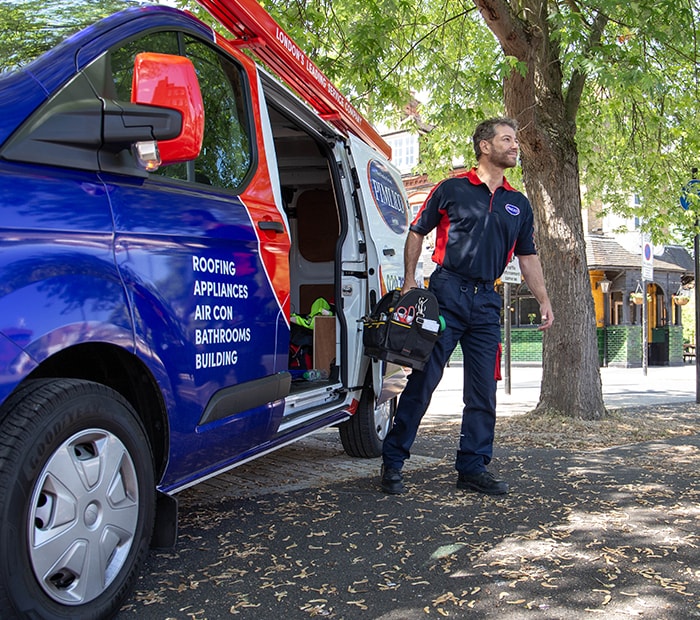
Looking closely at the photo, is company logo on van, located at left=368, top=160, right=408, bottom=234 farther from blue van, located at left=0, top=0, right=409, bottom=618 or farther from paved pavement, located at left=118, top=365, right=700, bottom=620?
paved pavement, located at left=118, top=365, right=700, bottom=620

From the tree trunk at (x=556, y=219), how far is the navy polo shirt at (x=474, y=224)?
337cm

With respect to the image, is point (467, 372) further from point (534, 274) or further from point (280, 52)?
point (280, 52)

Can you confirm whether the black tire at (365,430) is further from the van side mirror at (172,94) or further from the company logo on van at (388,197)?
the van side mirror at (172,94)

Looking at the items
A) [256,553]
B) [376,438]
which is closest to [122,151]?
[256,553]

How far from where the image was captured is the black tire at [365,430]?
5.43 m

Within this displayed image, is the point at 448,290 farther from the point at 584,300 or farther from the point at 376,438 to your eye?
the point at 584,300

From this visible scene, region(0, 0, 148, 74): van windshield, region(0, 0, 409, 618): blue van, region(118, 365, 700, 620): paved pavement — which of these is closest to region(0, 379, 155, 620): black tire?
region(0, 0, 409, 618): blue van

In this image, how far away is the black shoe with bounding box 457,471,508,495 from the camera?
436 cm

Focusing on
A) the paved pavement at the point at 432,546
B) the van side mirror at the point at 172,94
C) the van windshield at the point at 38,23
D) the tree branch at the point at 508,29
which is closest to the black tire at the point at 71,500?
the paved pavement at the point at 432,546

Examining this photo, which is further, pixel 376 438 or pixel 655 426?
pixel 655 426

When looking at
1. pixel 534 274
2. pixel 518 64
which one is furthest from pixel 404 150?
pixel 534 274

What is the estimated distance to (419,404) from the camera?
4.37 m

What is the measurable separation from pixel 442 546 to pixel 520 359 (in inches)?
917

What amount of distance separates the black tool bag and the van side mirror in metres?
1.97
